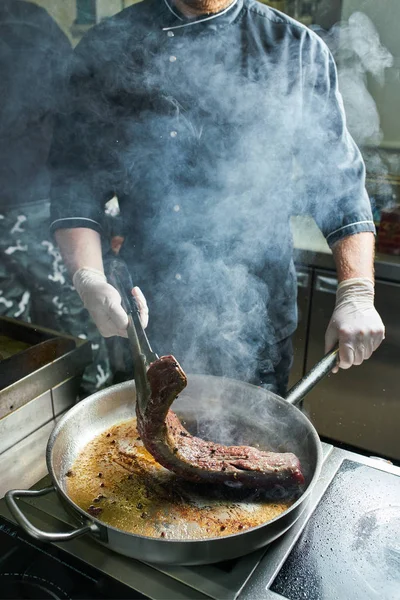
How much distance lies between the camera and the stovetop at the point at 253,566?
0.91m

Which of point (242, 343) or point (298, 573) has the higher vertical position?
point (298, 573)

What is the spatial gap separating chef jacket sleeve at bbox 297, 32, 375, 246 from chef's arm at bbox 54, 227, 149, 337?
2.65 feet

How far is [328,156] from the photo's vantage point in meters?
1.92

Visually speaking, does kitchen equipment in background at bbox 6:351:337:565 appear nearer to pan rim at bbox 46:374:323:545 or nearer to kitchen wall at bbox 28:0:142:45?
pan rim at bbox 46:374:323:545

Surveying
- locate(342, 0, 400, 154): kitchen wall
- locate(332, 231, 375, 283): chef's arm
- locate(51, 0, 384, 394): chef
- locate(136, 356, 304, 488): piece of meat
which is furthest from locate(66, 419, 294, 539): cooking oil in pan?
locate(342, 0, 400, 154): kitchen wall

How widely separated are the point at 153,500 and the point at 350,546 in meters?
0.44

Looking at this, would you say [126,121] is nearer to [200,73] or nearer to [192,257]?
[200,73]

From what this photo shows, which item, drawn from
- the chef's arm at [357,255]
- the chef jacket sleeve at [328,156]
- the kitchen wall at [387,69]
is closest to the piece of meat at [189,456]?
the chef's arm at [357,255]

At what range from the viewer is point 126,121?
191cm

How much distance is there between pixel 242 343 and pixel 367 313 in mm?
530

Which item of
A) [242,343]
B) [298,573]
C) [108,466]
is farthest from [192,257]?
[298,573]

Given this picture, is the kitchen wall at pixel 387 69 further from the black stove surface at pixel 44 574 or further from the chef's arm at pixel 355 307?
the black stove surface at pixel 44 574

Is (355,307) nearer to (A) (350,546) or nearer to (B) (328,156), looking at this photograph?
(B) (328,156)

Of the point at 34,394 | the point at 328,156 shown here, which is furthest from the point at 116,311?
the point at 328,156
